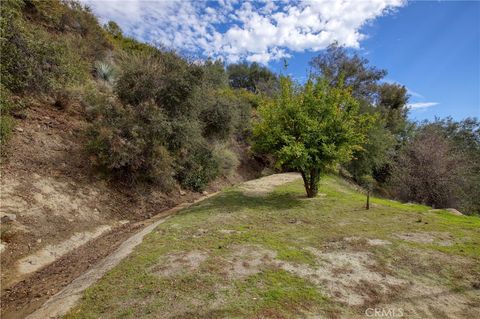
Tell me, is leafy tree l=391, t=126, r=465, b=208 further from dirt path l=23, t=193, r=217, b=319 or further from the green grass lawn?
dirt path l=23, t=193, r=217, b=319

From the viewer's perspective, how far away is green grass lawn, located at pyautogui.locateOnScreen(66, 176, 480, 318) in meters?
3.45

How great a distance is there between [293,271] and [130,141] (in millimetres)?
6950

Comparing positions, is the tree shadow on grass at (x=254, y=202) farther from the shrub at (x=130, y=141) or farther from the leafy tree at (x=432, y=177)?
the leafy tree at (x=432, y=177)

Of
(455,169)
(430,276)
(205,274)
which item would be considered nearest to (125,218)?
(205,274)

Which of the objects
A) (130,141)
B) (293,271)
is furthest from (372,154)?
(293,271)

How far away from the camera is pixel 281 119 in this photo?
368 inches

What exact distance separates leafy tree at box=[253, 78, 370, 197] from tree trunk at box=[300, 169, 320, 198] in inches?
3.3

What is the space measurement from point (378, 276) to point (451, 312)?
3.19 ft

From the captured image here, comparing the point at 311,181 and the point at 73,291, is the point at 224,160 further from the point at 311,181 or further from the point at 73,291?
the point at 73,291

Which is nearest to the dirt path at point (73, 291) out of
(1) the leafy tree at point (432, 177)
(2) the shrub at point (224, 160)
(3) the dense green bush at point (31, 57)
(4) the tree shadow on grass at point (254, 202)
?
(4) the tree shadow on grass at point (254, 202)

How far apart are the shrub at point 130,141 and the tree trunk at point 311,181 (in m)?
5.06

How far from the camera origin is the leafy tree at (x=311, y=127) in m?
8.77

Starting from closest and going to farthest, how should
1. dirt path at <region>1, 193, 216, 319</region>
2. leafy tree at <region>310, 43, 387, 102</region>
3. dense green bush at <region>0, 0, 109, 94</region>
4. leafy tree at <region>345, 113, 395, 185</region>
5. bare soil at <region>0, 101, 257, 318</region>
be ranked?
dirt path at <region>1, 193, 216, 319</region>, bare soil at <region>0, 101, 257, 318</region>, dense green bush at <region>0, 0, 109, 94</region>, leafy tree at <region>345, 113, 395, 185</region>, leafy tree at <region>310, 43, 387, 102</region>

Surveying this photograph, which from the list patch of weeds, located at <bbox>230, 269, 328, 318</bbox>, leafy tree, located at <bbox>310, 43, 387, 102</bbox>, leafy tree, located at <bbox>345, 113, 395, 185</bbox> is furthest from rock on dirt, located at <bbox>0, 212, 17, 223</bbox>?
leafy tree, located at <bbox>310, 43, 387, 102</bbox>
